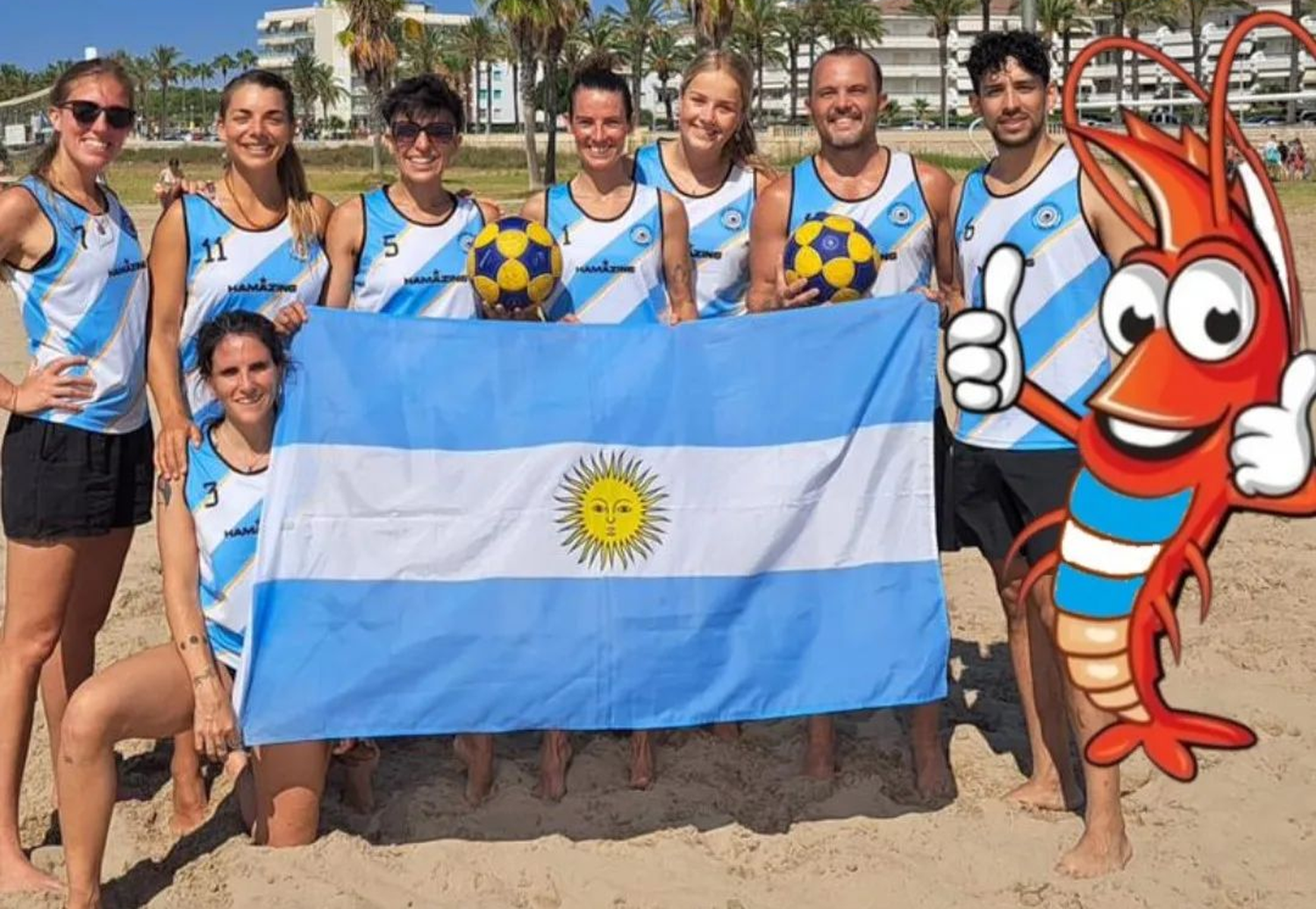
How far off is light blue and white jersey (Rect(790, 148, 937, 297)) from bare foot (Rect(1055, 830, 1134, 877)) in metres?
2.00

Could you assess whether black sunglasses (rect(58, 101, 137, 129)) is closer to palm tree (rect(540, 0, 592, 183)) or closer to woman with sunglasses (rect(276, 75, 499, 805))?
woman with sunglasses (rect(276, 75, 499, 805))

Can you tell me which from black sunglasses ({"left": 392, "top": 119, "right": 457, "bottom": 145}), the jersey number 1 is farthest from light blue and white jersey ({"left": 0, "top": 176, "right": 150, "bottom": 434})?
black sunglasses ({"left": 392, "top": 119, "right": 457, "bottom": 145})

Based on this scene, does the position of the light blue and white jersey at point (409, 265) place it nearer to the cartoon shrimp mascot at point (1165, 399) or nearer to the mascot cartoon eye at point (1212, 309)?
the cartoon shrimp mascot at point (1165, 399)

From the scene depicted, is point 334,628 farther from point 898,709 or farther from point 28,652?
point 898,709

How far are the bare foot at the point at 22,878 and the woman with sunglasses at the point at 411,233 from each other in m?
1.08

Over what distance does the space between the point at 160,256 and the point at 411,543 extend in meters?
1.32

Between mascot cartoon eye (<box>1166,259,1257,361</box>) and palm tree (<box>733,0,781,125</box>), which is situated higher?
palm tree (<box>733,0,781,125</box>)

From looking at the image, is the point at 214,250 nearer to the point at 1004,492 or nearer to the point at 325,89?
the point at 1004,492

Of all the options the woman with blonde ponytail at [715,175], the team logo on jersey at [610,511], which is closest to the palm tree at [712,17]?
the woman with blonde ponytail at [715,175]

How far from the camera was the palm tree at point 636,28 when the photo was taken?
81812 mm

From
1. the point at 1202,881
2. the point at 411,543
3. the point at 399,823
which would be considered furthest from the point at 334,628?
the point at 1202,881

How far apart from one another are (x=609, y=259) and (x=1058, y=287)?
1.66m

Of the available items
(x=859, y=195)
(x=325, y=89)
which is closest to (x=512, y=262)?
(x=859, y=195)

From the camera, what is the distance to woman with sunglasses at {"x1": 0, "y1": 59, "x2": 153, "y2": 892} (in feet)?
14.1
